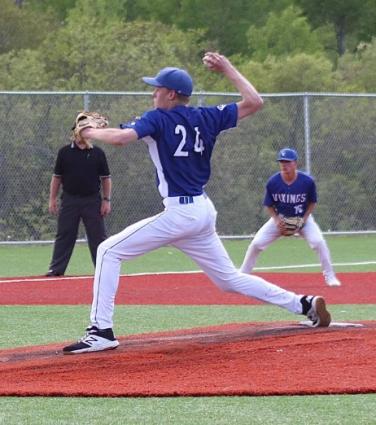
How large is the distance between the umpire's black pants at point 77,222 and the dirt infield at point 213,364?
528 cm

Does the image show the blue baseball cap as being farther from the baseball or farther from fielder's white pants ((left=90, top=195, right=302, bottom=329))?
fielder's white pants ((left=90, top=195, right=302, bottom=329))

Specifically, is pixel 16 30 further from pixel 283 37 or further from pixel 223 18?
pixel 223 18

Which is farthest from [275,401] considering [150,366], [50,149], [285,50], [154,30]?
[285,50]

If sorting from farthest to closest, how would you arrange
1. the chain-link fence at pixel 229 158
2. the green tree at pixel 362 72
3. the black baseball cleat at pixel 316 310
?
the green tree at pixel 362 72, the chain-link fence at pixel 229 158, the black baseball cleat at pixel 316 310

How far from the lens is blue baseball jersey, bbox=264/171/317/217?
13961 millimetres

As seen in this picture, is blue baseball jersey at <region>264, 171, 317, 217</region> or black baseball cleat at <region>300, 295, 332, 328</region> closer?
black baseball cleat at <region>300, 295, 332, 328</region>

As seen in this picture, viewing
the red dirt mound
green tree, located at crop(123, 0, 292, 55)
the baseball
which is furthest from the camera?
green tree, located at crop(123, 0, 292, 55)

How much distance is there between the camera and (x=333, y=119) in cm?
2214

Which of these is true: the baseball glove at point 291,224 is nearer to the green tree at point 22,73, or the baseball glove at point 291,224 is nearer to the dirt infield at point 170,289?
the dirt infield at point 170,289

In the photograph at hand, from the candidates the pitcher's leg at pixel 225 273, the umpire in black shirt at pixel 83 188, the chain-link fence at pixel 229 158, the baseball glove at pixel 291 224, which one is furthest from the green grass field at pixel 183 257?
the pitcher's leg at pixel 225 273

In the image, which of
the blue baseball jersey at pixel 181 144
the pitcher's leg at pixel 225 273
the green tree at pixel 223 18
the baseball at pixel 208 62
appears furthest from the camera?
the green tree at pixel 223 18

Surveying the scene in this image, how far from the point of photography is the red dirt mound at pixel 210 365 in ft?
22.4

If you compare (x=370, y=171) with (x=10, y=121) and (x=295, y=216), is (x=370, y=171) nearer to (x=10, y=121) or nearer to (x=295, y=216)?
(x=10, y=121)

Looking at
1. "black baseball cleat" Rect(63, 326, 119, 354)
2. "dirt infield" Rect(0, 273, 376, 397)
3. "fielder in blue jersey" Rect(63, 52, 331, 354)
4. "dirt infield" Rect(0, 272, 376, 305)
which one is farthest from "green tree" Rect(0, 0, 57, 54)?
"black baseball cleat" Rect(63, 326, 119, 354)
